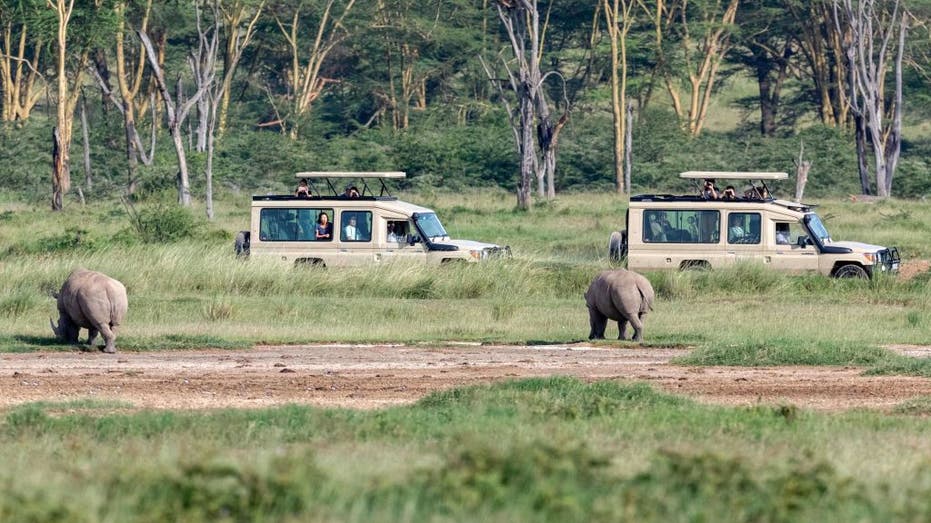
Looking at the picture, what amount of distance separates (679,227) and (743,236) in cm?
102

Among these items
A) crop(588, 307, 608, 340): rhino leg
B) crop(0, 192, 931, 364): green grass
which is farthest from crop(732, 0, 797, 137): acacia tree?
crop(588, 307, 608, 340): rhino leg

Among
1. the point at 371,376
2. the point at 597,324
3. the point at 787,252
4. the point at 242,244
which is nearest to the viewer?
the point at 371,376

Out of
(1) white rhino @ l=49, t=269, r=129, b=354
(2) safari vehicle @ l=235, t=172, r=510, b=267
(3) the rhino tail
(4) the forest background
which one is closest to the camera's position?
(1) white rhino @ l=49, t=269, r=129, b=354

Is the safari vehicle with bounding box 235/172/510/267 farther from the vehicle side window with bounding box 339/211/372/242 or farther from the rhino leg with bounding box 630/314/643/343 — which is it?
the rhino leg with bounding box 630/314/643/343

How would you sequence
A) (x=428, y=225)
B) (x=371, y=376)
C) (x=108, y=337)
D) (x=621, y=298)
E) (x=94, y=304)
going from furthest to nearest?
(x=428, y=225) < (x=621, y=298) < (x=108, y=337) < (x=94, y=304) < (x=371, y=376)

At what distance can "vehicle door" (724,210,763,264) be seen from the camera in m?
24.0

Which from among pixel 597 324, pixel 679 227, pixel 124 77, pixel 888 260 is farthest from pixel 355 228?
pixel 124 77

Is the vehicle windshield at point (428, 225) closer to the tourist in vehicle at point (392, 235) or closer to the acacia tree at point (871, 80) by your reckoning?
the tourist in vehicle at point (392, 235)

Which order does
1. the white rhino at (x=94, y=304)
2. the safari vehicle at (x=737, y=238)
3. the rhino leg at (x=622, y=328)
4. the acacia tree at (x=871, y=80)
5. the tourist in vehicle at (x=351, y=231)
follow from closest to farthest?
1. the white rhino at (x=94, y=304)
2. the rhino leg at (x=622, y=328)
3. the safari vehicle at (x=737, y=238)
4. the tourist in vehicle at (x=351, y=231)
5. the acacia tree at (x=871, y=80)

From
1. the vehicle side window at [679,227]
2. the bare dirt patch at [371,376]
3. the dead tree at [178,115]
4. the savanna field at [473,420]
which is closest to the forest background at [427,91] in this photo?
the dead tree at [178,115]

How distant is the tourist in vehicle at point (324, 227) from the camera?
24.6 m

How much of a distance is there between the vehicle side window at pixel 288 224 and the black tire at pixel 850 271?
8.15 meters

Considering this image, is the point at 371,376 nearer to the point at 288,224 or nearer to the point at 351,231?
the point at 351,231

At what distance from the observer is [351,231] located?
2461 cm
